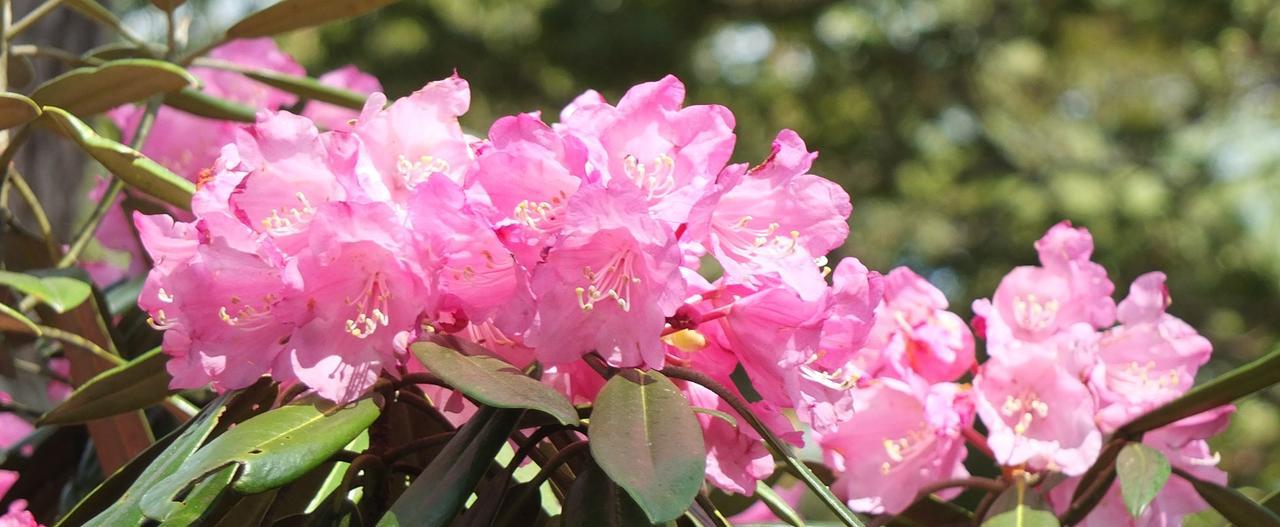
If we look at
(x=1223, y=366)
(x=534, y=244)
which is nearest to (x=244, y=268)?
(x=534, y=244)

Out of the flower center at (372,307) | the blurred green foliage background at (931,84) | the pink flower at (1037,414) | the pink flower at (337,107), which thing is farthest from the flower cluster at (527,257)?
the blurred green foliage background at (931,84)

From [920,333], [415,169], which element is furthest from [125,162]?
[920,333]

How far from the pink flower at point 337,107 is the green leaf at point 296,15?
142 millimetres

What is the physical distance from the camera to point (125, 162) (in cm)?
81

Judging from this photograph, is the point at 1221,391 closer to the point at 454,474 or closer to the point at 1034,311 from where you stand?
the point at 1034,311

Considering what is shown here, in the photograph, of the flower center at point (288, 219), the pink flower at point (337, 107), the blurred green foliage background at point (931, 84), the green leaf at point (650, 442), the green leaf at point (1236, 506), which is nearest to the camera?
the green leaf at point (650, 442)

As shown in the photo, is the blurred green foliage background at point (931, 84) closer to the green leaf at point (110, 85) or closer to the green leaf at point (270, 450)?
the green leaf at point (110, 85)

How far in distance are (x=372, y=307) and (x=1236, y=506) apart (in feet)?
1.70

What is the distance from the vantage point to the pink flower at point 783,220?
72 centimetres

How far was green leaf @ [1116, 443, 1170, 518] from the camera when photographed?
2.62 ft

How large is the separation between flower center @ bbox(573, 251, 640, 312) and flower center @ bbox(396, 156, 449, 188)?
0.11 meters

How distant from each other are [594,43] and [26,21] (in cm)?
596

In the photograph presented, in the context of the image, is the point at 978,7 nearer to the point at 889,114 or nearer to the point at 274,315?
the point at 889,114

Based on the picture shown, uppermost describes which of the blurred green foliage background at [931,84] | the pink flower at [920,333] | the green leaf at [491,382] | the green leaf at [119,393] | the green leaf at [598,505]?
the green leaf at [491,382]
